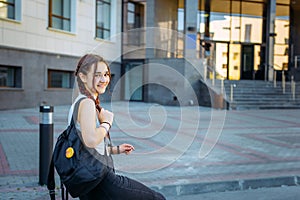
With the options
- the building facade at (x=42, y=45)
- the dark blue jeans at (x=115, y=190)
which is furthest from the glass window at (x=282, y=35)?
the dark blue jeans at (x=115, y=190)

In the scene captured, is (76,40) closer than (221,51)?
Yes

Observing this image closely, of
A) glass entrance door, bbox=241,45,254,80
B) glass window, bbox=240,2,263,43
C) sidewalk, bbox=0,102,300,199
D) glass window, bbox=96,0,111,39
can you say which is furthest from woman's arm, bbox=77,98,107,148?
glass window, bbox=240,2,263,43

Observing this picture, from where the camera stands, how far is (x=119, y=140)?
8.34 meters

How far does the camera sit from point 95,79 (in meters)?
2.38

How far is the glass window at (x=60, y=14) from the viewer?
17.7m

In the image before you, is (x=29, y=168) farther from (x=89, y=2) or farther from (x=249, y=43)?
(x=249, y=43)

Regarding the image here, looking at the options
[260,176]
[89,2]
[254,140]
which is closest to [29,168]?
[260,176]

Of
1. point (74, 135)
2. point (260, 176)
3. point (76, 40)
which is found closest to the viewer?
point (74, 135)

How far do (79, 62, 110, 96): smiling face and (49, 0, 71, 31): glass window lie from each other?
52.7 feet

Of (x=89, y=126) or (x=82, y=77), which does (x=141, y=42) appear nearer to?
(x=82, y=77)

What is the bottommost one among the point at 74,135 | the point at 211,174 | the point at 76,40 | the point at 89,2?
the point at 211,174

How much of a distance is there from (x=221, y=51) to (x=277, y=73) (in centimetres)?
431

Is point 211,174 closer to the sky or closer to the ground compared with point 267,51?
closer to the ground

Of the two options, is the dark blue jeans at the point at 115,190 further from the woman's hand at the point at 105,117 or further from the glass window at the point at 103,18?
the glass window at the point at 103,18
